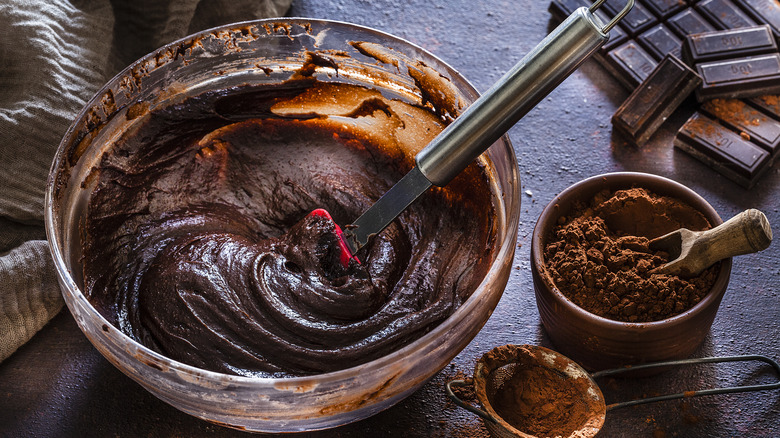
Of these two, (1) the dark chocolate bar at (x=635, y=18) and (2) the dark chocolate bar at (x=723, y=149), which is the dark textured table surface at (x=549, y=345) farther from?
(1) the dark chocolate bar at (x=635, y=18)

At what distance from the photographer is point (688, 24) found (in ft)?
7.63

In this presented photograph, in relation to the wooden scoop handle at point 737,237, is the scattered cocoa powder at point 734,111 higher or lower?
higher

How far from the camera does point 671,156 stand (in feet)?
6.92

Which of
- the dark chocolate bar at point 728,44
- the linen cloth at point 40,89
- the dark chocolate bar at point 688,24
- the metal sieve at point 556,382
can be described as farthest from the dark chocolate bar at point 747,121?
the linen cloth at point 40,89

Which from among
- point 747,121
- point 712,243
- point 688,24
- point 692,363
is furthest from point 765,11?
point 692,363

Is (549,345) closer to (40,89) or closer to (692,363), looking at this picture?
(692,363)

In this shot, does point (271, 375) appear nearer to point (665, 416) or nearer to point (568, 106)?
point (665, 416)

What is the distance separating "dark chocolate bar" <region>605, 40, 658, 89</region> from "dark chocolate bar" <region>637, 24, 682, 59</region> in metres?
0.02

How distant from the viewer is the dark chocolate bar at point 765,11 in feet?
7.64

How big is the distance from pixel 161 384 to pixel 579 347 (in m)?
0.86

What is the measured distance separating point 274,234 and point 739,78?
1.40m

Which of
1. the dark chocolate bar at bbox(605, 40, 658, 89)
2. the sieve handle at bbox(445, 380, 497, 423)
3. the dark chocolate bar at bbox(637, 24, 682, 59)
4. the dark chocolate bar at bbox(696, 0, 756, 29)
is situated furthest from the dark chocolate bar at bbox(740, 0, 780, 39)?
the sieve handle at bbox(445, 380, 497, 423)

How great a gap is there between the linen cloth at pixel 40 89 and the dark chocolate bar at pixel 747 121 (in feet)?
5.06

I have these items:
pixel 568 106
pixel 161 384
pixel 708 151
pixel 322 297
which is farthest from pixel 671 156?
pixel 161 384
